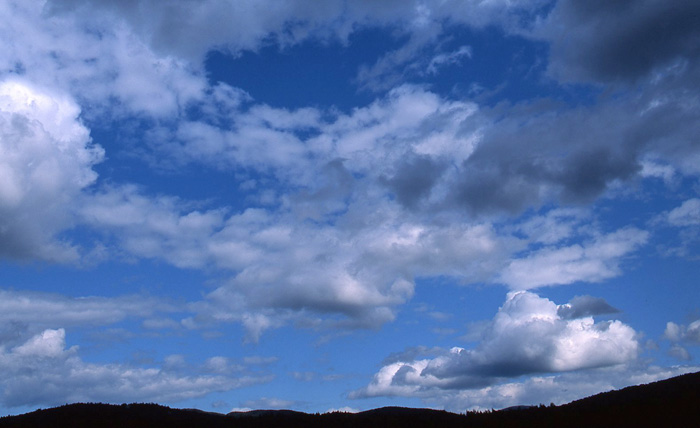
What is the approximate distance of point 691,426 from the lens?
1883cm

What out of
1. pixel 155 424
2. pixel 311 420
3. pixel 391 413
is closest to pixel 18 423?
pixel 155 424

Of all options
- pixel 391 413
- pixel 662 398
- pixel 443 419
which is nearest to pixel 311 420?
pixel 391 413

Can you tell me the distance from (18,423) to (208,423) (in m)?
9.87

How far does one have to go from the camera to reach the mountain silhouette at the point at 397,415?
23469 millimetres

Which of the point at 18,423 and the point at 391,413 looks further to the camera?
the point at 391,413

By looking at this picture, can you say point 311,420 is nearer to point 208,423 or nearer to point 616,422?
point 208,423

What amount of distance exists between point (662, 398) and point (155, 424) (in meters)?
24.3

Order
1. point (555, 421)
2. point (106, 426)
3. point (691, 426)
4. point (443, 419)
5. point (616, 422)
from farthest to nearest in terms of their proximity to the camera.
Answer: point (443, 419), point (106, 426), point (555, 421), point (616, 422), point (691, 426)

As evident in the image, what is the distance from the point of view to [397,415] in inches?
1134

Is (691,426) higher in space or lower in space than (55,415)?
lower

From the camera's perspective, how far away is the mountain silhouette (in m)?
23.5

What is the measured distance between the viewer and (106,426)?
1025 inches

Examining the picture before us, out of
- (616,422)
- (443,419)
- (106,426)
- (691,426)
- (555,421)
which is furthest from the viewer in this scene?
(443,419)

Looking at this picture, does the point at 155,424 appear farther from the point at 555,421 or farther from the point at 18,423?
the point at 555,421
